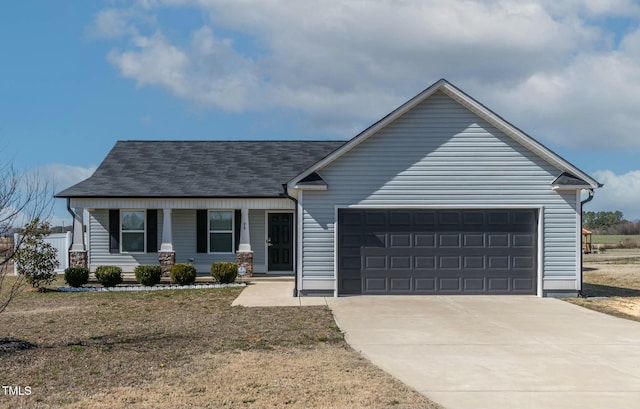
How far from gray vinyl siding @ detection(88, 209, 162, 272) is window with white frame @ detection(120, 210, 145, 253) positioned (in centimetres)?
25

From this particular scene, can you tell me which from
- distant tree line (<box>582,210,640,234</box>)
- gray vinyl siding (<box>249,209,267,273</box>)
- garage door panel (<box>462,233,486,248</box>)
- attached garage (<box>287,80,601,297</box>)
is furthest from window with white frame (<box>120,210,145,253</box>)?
distant tree line (<box>582,210,640,234</box>)

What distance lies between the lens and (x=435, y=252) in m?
15.7

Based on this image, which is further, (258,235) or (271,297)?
(258,235)

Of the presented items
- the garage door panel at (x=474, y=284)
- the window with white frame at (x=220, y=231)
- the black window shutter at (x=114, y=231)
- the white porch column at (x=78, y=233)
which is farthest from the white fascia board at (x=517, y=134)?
the white porch column at (x=78, y=233)

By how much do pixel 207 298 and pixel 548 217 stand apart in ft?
29.8

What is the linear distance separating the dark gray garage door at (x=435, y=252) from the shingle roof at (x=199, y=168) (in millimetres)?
5207

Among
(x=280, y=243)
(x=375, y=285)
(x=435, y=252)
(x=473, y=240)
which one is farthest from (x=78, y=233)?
(x=473, y=240)

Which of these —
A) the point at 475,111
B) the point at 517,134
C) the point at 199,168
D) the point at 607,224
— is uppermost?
the point at 475,111

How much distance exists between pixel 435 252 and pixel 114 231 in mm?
11656

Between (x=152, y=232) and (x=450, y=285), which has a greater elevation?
(x=152, y=232)

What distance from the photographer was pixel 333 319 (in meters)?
12.0

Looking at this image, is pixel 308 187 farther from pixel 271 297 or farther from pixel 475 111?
pixel 475 111

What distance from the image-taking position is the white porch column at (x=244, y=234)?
19.8 m

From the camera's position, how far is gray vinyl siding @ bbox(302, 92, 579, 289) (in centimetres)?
1560
